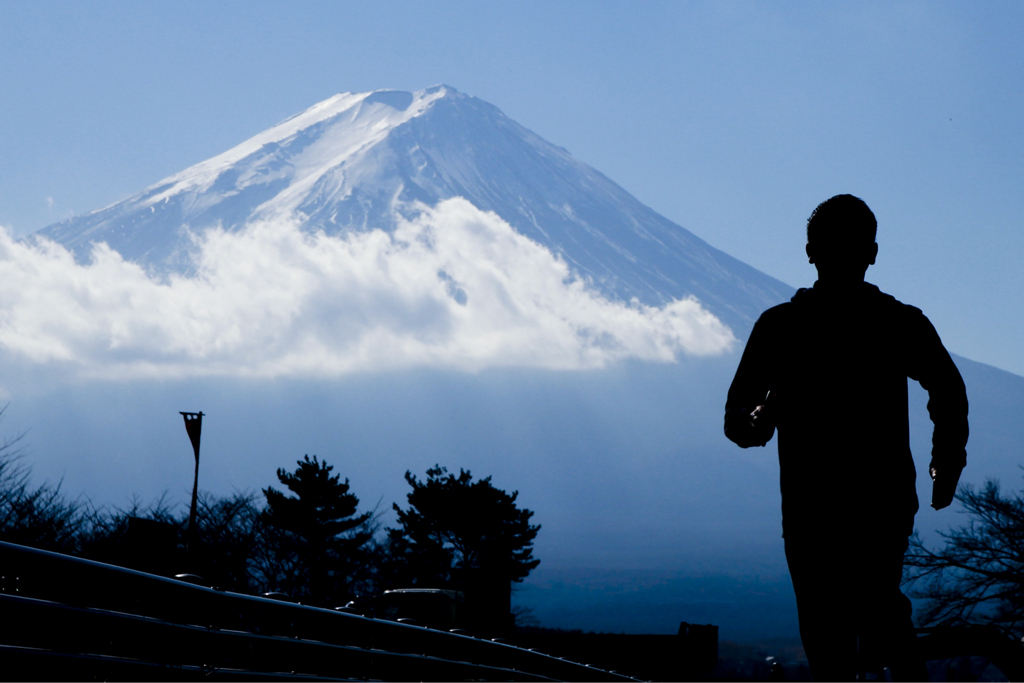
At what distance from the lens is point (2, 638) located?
3.75 metres

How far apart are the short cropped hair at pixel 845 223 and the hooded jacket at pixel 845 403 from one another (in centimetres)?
13

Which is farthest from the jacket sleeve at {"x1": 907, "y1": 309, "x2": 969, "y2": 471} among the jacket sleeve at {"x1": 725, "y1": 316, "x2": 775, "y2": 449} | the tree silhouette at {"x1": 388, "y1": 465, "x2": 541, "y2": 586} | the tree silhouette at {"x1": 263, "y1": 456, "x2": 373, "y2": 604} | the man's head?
the tree silhouette at {"x1": 388, "y1": 465, "x2": 541, "y2": 586}

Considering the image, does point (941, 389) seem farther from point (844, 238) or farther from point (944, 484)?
point (844, 238)

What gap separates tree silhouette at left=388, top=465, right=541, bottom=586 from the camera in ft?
182

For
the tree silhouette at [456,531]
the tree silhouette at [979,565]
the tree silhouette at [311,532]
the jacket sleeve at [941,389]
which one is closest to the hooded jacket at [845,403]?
the jacket sleeve at [941,389]

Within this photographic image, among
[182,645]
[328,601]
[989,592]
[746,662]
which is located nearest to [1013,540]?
[989,592]

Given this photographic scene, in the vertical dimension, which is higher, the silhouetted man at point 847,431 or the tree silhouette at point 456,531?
the tree silhouette at point 456,531

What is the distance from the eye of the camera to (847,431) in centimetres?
245

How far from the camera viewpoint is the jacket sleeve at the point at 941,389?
8.39 ft

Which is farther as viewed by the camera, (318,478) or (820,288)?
(318,478)

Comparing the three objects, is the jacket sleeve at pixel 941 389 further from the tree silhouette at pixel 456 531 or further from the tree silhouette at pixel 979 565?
the tree silhouette at pixel 456 531

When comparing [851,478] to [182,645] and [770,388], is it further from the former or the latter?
[182,645]

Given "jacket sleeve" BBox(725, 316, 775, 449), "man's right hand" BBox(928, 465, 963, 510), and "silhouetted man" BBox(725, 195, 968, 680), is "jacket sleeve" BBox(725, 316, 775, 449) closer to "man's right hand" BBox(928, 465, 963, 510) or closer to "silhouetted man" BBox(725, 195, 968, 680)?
"silhouetted man" BBox(725, 195, 968, 680)

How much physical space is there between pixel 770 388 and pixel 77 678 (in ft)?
9.44
